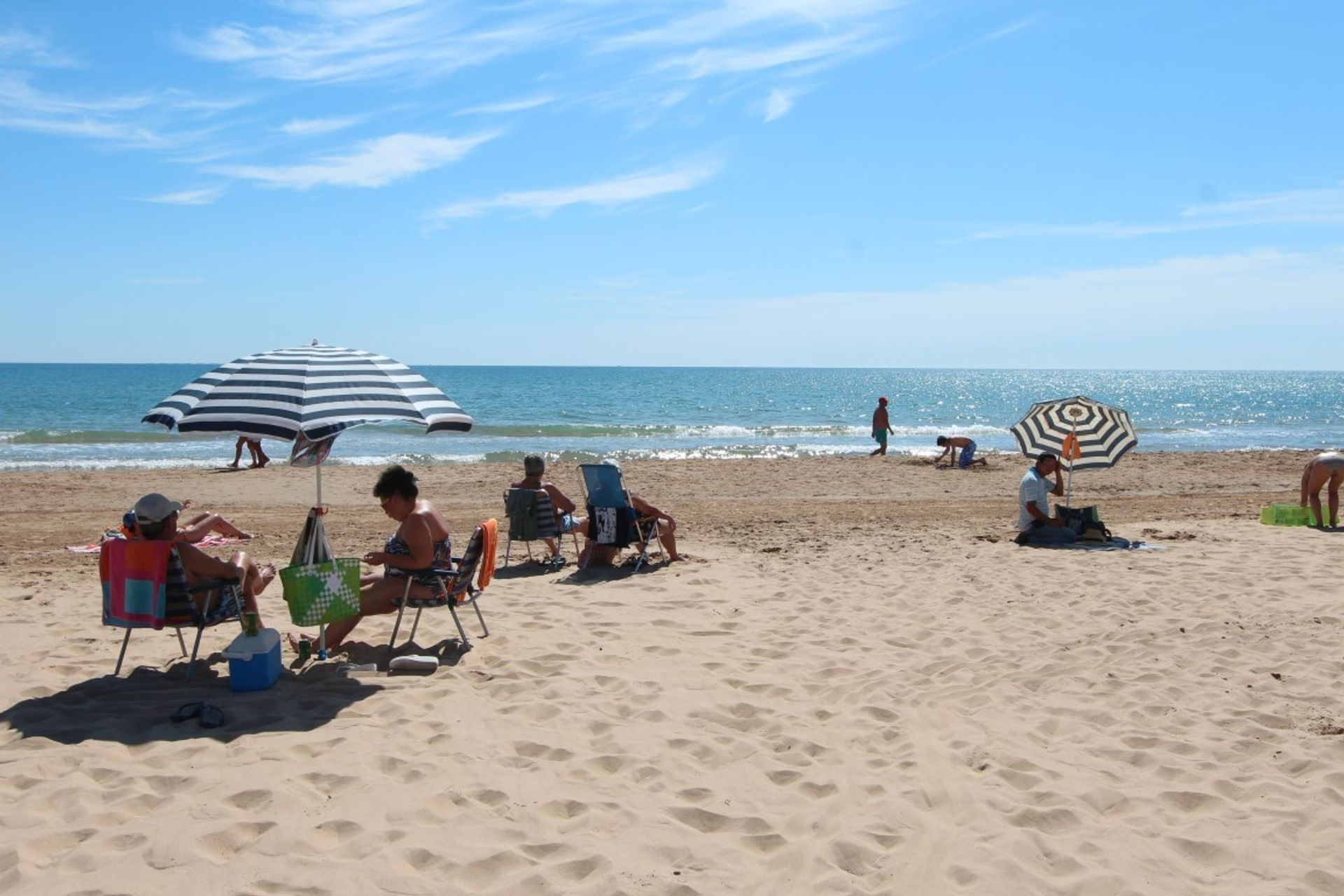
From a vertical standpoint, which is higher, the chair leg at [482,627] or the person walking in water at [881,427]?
the person walking in water at [881,427]

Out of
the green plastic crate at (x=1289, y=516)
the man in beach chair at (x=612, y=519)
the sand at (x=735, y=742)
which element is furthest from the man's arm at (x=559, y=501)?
the green plastic crate at (x=1289, y=516)

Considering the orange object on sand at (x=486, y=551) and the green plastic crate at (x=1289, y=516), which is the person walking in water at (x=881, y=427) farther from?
the orange object on sand at (x=486, y=551)

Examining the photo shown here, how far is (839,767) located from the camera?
4.12 metres

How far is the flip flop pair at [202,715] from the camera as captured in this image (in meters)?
4.46

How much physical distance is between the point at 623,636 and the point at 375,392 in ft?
6.77

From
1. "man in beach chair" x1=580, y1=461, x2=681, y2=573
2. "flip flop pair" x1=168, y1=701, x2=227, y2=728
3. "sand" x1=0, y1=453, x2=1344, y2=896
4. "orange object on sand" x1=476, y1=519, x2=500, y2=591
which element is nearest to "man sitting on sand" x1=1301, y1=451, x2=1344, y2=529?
"sand" x1=0, y1=453, x2=1344, y2=896

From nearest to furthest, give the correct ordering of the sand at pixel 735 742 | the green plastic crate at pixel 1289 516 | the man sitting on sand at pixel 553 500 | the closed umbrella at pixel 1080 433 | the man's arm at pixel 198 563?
1. the sand at pixel 735 742
2. the man's arm at pixel 198 563
3. the man sitting on sand at pixel 553 500
4. the closed umbrella at pixel 1080 433
5. the green plastic crate at pixel 1289 516

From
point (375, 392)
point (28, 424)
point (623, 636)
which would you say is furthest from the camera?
point (28, 424)

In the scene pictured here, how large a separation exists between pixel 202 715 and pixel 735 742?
7.79ft

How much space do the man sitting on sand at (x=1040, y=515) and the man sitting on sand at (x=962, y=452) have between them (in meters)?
9.29

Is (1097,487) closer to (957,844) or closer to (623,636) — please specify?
(623,636)

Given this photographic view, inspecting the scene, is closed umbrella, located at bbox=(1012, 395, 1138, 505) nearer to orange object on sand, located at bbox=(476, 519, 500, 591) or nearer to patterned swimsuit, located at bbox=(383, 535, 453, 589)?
orange object on sand, located at bbox=(476, 519, 500, 591)

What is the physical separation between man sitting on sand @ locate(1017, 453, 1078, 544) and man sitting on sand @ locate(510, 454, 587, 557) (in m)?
4.00

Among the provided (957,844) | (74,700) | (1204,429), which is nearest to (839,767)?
(957,844)
